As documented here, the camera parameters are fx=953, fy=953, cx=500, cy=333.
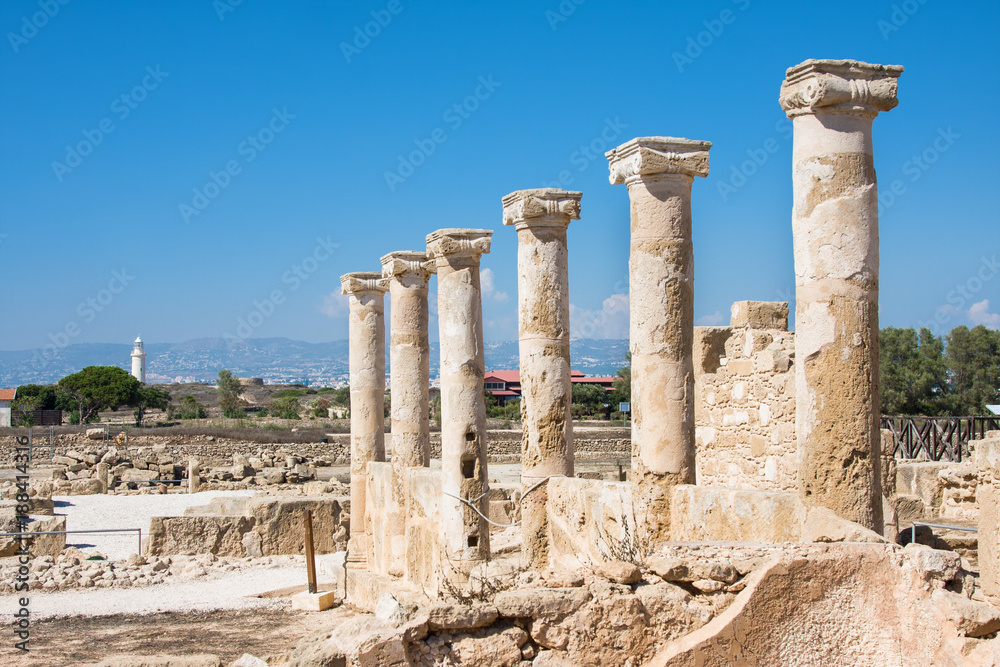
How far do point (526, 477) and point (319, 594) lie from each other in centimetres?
467

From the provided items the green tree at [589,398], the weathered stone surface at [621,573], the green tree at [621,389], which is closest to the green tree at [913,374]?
the green tree at [621,389]

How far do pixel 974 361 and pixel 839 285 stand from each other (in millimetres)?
38486

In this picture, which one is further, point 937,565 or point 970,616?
point 937,565

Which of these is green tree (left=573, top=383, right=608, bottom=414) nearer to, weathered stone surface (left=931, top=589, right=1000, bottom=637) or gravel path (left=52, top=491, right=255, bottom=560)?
gravel path (left=52, top=491, right=255, bottom=560)

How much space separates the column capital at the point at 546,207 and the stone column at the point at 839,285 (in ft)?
12.0

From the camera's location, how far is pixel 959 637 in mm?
5496

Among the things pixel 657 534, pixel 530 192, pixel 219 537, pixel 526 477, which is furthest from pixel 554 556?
pixel 219 537

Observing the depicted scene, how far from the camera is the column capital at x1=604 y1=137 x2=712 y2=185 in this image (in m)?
7.98

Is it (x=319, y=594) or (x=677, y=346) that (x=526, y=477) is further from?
(x=319, y=594)

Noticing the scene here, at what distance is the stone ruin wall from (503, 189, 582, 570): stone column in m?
2.19

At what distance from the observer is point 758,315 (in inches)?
444

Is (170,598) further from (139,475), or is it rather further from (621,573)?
(139,475)

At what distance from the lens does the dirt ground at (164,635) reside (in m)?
9.64

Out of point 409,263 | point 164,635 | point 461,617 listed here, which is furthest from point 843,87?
point 164,635
